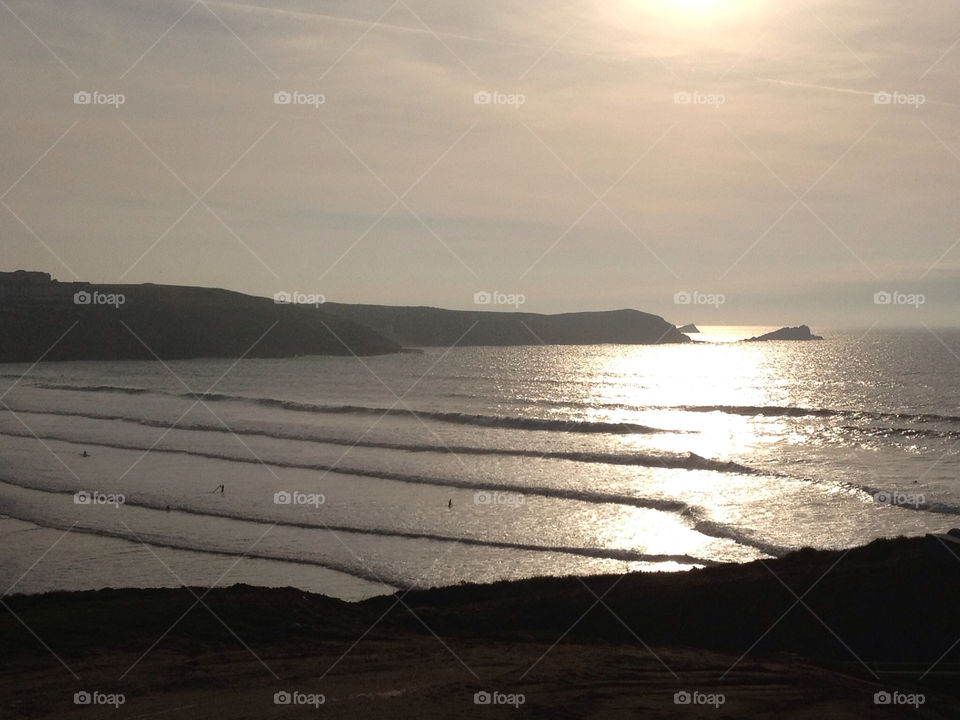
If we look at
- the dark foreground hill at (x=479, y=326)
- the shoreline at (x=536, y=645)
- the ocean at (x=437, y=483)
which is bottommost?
the shoreline at (x=536, y=645)

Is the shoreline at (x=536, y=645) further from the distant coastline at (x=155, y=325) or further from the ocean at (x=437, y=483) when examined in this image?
the distant coastline at (x=155, y=325)

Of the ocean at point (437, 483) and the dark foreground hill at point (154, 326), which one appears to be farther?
the dark foreground hill at point (154, 326)

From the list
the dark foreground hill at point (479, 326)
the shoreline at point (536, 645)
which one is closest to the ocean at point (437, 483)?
the shoreline at point (536, 645)

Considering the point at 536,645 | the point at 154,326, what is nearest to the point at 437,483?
the point at 536,645

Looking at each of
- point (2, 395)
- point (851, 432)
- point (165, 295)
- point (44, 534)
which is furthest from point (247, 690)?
point (165, 295)

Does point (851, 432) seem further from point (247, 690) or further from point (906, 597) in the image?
point (247, 690)

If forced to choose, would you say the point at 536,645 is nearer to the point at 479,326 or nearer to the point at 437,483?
the point at 437,483
